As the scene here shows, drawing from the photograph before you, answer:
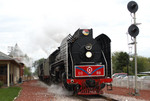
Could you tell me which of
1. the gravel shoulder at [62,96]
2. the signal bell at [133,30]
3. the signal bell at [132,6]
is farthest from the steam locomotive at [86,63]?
the signal bell at [132,6]

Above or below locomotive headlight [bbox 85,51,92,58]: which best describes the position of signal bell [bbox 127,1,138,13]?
above

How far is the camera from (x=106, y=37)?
12.5 metres

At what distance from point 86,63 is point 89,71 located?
60 centimetres

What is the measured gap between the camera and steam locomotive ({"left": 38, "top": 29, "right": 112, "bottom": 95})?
11.4 metres

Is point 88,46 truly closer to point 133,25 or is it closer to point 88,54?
point 88,54

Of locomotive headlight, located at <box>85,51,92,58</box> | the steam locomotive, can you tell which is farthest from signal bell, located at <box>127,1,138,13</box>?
locomotive headlight, located at <box>85,51,92,58</box>

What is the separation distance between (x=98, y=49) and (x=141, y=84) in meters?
6.97

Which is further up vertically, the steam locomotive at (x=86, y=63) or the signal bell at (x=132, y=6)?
the signal bell at (x=132, y=6)

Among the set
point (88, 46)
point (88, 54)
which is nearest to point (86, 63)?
point (88, 54)

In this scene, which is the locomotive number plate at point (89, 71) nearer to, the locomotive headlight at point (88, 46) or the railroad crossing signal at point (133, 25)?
the locomotive headlight at point (88, 46)

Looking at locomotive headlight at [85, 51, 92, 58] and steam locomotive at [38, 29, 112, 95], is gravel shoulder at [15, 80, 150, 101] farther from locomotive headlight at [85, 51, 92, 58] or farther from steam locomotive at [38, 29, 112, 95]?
Answer: locomotive headlight at [85, 51, 92, 58]

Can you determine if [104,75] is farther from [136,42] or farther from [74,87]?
[136,42]

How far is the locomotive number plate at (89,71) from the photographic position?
37.3 feet

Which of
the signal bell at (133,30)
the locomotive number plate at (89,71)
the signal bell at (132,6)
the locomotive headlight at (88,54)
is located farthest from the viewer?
the signal bell at (132,6)
